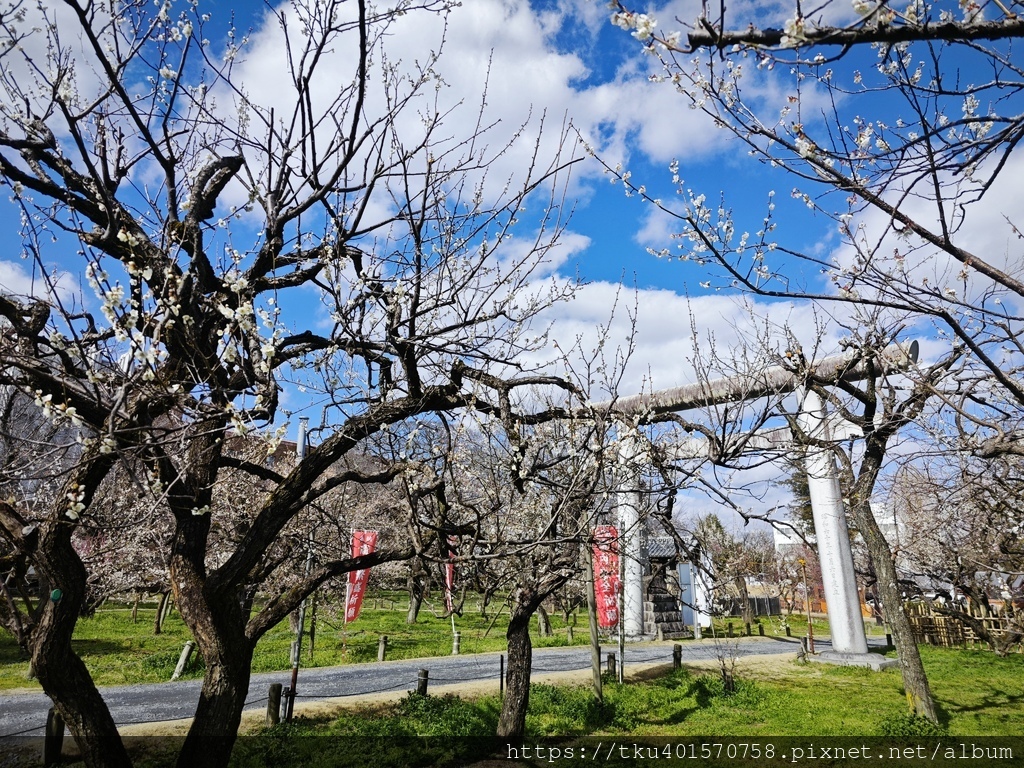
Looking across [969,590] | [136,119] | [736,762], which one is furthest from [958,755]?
[969,590]

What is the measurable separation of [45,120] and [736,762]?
9.51 meters

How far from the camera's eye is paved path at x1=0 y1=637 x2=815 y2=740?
1002 cm

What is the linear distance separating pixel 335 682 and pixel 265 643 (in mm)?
5769

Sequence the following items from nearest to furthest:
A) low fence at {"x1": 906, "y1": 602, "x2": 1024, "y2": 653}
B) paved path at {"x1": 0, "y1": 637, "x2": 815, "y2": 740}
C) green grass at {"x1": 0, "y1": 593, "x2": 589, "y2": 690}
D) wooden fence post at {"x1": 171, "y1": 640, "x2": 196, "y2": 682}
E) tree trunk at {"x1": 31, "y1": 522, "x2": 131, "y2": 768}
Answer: tree trunk at {"x1": 31, "y1": 522, "x2": 131, "y2": 768}
paved path at {"x1": 0, "y1": 637, "x2": 815, "y2": 740}
wooden fence post at {"x1": 171, "y1": 640, "x2": 196, "y2": 682}
green grass at {"x1": 0, "y1": 593, "x2": 589, "y2": 690}
low fence at {"x1": 906, "y1": 602, "x2": 1024, "y2": 653}

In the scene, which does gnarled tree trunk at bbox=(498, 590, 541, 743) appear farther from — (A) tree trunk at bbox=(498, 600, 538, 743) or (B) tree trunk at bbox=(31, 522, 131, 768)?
(B) tree trunk at bbox=(31, 522, 131, 768)

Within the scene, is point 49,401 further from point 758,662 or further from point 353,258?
point 758,662

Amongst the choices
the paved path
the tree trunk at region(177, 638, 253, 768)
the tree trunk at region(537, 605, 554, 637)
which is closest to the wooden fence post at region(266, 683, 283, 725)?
the paved path

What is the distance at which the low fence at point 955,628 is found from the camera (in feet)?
57.8

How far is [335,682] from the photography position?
43.2 feet

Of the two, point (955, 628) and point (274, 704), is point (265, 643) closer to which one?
point (274, 704)

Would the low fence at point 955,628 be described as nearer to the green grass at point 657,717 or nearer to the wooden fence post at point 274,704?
the green grass at point 657,717

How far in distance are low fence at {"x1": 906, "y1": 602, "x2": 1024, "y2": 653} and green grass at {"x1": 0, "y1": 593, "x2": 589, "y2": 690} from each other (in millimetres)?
11500

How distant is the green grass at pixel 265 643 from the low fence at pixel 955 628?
453 inches

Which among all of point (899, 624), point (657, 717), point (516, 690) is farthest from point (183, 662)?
point (899, 624)
